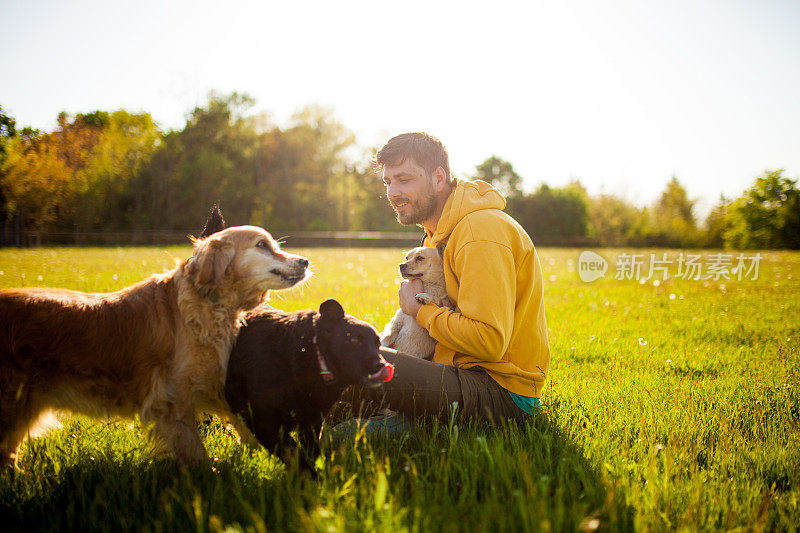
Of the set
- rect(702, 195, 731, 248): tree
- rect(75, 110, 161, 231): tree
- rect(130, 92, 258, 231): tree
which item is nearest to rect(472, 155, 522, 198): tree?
rect(702, 195, 731, 248): tree

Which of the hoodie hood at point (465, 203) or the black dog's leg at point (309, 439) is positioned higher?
the hoodie hood at point (465, 203)

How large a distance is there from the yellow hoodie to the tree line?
30348 mm

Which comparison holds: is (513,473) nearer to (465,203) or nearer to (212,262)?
(465,203)

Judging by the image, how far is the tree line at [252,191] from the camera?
29.5 metres

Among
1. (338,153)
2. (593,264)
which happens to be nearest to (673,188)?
(338,153)

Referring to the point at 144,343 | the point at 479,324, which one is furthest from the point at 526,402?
the point at 144,343

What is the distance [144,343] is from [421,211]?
2.17 m

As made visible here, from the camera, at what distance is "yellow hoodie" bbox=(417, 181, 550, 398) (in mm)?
2949

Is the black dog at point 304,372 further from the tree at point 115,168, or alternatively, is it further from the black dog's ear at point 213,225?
the tree at point 115,168

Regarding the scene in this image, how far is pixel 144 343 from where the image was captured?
2.79 metres

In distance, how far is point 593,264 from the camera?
603 inches

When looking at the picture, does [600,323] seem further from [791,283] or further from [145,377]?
[791,283]

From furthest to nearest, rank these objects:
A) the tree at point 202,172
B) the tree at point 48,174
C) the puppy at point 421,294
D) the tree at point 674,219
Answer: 1. the tree at point 674,219
2. the tree at point 202,172
3. the tree at point 48,174
4. the puppy at point 421,294

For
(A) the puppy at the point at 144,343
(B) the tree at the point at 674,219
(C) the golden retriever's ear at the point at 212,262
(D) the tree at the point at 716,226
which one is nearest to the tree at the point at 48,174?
(A) the puppy at the point at 144,343
